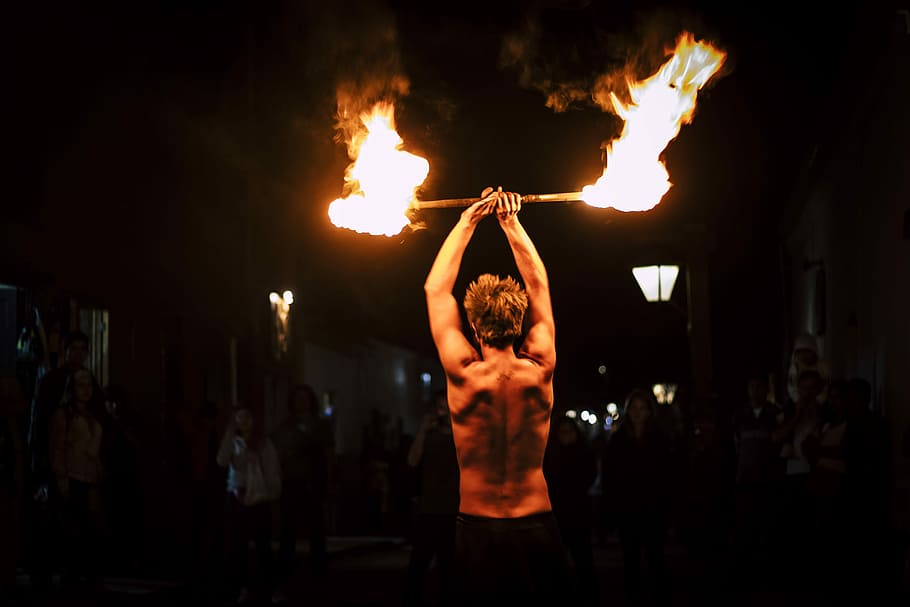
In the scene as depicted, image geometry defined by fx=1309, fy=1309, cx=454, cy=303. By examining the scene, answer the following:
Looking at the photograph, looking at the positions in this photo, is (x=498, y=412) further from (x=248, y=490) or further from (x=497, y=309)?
(x=248, y=490)

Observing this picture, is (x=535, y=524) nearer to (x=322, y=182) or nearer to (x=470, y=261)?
(x=322, y=182)

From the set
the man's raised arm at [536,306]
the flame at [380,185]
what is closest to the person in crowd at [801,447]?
the flame at [380,185]

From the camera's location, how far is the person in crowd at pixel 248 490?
11.9 metres

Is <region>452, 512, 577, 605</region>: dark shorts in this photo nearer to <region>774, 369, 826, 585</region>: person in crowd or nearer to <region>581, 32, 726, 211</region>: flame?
<region>581, 32, 726, 211</region>: flame

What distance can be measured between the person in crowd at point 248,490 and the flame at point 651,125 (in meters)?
5.65

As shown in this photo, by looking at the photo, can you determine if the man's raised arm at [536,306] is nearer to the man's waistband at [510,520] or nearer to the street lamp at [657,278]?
the man's waistband at [510,520]

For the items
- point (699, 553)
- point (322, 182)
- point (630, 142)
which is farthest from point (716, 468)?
point (322, 182)

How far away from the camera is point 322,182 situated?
22.1 m

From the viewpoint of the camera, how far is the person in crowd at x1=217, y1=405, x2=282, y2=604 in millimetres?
11852

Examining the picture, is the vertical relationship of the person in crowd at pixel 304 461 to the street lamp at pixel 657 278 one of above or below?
below

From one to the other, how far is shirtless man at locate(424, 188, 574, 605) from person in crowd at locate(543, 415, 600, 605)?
4394 millimetres

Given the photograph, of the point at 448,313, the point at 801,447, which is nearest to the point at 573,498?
the point at 801,447

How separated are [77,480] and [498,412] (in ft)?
20.5

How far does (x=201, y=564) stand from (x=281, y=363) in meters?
9.23
